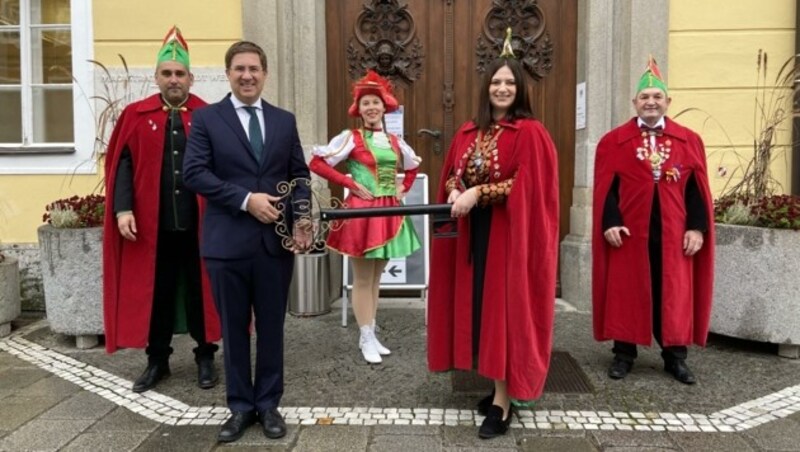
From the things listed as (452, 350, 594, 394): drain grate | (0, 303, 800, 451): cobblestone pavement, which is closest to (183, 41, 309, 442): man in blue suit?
(0, 303, 800, 451): cobblestone pavement

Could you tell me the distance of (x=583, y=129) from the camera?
5676 mm

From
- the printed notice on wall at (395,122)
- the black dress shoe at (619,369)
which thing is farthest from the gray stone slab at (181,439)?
the printed notice on wall at (395,122)

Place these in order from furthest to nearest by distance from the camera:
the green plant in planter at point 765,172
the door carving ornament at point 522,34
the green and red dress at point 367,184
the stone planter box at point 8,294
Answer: the door carving ornament at point 522,34, the stone planter box at point 8,294, the green plant in planter at point 765,172, the green and red dress at point 367,184

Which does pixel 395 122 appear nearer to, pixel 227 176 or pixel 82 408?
pixel 227 176

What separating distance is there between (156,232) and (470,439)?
216 cm

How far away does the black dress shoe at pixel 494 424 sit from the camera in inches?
123

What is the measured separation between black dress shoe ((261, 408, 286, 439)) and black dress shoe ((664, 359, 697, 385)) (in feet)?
7.88

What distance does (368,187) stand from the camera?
432 centimetres

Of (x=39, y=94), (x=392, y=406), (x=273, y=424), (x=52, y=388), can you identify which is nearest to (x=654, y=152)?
(x=392, y=406)

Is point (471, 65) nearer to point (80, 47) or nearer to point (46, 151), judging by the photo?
point (80, 47)

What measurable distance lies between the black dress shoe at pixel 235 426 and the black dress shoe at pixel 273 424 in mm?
75

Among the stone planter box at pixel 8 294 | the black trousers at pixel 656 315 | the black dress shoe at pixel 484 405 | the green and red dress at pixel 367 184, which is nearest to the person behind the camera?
the black dress shoe at pixel 484 405

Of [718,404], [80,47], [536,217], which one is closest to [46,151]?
[80,47]

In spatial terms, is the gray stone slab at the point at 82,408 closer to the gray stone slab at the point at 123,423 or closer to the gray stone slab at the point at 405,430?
the gray stone slab at the point at 123,423
